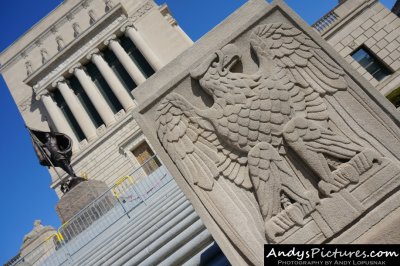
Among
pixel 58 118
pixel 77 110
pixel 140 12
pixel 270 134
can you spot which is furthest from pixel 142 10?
pixel 270 134

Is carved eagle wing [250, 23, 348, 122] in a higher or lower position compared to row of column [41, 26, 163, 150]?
lower

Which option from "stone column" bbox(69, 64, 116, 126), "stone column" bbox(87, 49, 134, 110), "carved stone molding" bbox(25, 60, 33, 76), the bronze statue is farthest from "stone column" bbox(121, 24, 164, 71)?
the bronze statue

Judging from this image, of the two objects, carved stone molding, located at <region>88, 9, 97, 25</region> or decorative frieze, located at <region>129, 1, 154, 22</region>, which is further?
carved stone molding, located at <region>88, 9, 97, 25</region>

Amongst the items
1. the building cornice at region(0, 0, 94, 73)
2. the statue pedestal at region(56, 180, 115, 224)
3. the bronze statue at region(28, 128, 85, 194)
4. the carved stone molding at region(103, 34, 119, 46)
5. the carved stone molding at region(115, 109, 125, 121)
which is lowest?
the statue pedestal at region(56, 180, 115, 224)

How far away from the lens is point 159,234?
486cm

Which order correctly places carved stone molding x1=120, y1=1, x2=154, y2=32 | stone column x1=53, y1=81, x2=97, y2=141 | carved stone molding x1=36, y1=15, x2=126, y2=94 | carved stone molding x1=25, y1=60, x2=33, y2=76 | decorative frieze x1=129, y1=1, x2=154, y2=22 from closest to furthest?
stone column x1=53, y1=81, x2=97, y2=141 → carved stone molding x1=36, y1=15, x2=126, y2=94 → carved stone molding x1=120, y1=1, x2=154, y2=32 → decorative frieze x1=129, y1=1, x2=154, y2=22 → carved stone molding x1=25, y1=60, x2=33, y2=76

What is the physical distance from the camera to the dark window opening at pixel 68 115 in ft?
76.7

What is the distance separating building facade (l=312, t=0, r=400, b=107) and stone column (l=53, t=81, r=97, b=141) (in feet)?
53.4

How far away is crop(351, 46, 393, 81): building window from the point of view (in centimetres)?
1393

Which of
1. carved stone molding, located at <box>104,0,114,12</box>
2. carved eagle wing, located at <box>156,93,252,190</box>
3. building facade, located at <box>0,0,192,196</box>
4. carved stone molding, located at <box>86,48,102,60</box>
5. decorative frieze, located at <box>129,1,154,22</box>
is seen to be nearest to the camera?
carved eagle wing, located at <box>156,93,252,190</box>

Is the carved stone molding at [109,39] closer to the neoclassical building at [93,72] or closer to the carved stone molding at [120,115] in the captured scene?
the neoclassical building at [93,72]

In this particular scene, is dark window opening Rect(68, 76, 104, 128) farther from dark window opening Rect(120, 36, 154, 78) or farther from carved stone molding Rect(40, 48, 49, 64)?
dark window opening Rect(120, 36, 154, 78)

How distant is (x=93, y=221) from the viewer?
1022cm

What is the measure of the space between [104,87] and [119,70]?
173 cm
